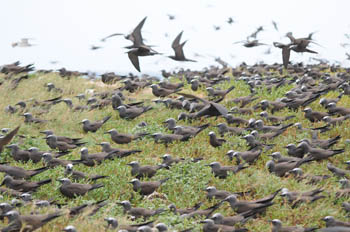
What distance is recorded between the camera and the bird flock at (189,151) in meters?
7.93

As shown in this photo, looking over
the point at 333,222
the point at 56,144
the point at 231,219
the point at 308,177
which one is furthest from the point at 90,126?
the point at 333,222

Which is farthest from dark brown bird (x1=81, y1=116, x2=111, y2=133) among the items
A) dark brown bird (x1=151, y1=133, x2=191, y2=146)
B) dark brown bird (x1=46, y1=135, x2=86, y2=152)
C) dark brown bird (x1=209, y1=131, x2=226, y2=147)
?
dark brown bird (x1=209, y1=131, x2=226, y2=147)

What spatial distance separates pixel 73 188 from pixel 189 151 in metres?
3.24

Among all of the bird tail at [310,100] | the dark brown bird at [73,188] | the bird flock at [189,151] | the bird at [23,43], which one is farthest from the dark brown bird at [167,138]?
the bird at [23,43]

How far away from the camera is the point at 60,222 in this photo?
6922 mm

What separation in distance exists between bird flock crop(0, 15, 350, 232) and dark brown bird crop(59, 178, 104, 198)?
0.7 inches

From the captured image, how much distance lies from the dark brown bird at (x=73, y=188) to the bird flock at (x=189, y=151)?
0.7 inches

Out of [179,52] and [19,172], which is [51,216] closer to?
[19,172]

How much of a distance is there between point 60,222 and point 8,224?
2.28 ft

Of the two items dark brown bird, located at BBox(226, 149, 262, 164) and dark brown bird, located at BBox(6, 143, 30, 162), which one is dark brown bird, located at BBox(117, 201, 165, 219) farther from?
dark brown bird, located at BBox(6, 143, 30, 162)

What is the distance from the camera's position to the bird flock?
7.93m

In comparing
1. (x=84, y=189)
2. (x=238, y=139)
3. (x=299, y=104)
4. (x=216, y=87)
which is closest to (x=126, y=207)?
(x=84, y=189)

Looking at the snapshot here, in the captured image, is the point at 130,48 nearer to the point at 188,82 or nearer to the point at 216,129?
the point at 216,129

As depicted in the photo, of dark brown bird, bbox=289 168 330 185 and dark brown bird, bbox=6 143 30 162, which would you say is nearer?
dark brown bird, bbox=289 168 330 185
